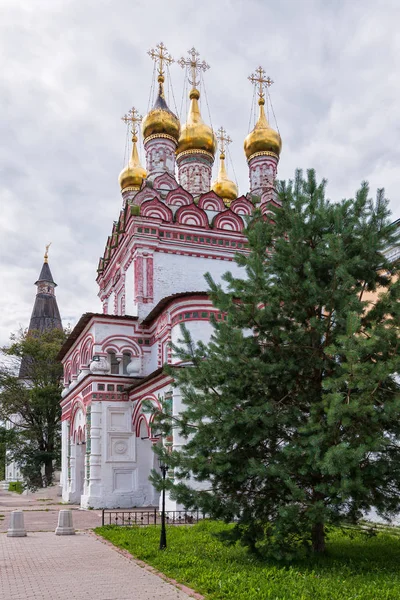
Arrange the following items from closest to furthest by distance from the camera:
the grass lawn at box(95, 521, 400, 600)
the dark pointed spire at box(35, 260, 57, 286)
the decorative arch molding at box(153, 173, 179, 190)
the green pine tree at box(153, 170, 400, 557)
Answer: the grass lawn at box(95, 521, 400, 600), the green pine tree at box(153, 170, 400, 557), the decorative arch molding at box(153, 173, 179, 190), the dark pointed spire at box(35, 260, 57, 286)

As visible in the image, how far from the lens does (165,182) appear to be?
2112 centimetres

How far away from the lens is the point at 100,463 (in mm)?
16297

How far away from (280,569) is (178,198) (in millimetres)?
14853

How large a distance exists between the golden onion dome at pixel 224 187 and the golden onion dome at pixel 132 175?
10.7 feet

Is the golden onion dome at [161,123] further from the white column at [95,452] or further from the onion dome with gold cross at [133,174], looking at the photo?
the white column at [95,452]

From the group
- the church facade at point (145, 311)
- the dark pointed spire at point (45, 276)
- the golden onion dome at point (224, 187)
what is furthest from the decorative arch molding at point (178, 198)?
the dark pointed spire at point (45, 276)

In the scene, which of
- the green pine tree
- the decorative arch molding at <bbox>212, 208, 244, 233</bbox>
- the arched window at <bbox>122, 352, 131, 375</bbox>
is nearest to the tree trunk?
the green pine tree

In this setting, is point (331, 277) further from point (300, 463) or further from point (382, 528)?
point (382, 528)

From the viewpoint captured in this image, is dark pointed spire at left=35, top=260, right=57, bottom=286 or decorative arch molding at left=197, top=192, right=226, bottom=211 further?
dark pointed spire at left=35, top=260, right=57, bottom=286

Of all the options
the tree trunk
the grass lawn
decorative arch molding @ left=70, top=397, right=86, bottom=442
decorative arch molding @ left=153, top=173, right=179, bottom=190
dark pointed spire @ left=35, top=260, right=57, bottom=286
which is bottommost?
the grass lawn

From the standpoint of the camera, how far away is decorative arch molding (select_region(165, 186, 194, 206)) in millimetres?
19719

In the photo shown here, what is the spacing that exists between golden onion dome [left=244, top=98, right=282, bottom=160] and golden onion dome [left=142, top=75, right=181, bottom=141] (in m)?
3.10

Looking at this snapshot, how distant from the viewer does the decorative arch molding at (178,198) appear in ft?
64.7

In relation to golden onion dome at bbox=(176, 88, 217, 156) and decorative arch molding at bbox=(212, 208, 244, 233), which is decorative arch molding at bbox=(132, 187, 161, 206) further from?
golden onion dome at bbox=(176, 88, 217, 156)
